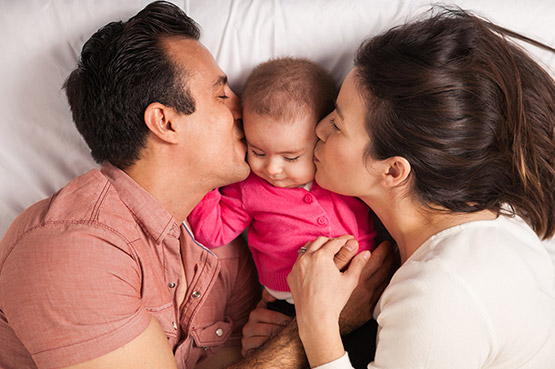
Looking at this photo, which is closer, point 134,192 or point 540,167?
point 540,167

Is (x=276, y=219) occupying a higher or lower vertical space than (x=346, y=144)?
lower

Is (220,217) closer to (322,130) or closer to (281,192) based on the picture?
(281,192)

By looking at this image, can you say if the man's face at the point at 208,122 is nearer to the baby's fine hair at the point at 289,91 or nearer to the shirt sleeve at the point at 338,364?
the baby's fine hair at the point at 289,91

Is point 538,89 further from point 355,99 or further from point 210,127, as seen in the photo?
point 210,127

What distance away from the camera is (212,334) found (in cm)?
171

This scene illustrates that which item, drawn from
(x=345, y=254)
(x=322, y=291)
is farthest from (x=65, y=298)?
(x=345, y=254)

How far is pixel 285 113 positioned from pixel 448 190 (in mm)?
504

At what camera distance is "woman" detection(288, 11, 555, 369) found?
117 centimetres

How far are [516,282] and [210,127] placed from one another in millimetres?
958

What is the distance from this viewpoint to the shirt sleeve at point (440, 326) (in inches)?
45.3

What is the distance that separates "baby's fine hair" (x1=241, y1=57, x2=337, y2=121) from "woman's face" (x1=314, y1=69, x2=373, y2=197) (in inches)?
3.0

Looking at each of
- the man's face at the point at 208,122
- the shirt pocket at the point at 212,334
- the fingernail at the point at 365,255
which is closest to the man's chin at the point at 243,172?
the man's face at the point at 208,122

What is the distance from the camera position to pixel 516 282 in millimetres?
1213

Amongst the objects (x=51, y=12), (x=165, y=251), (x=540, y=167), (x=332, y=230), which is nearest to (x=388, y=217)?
(x=332, y=230)
